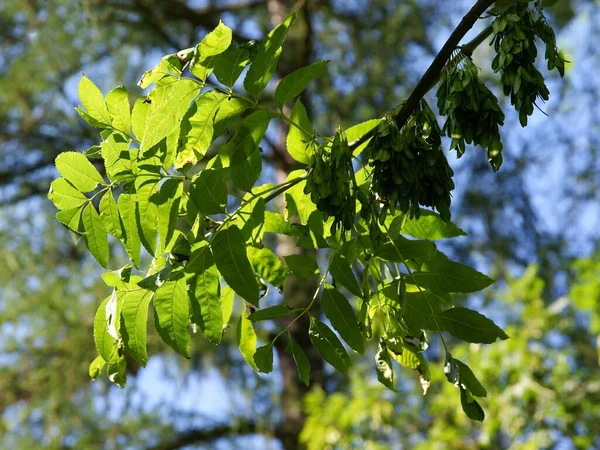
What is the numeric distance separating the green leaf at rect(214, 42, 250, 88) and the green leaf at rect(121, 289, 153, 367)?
412mm

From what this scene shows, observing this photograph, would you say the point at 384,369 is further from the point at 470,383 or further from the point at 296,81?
the point at 296,81

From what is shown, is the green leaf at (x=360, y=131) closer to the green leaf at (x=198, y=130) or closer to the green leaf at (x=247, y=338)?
the green leaf at (x=198, y=130)

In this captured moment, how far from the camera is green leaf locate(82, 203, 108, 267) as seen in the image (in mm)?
1633

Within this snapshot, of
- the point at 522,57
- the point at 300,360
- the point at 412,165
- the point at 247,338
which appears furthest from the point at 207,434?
the point at 522,57

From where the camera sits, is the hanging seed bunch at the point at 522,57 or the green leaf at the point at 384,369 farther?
the green leaf at the point at 384,369

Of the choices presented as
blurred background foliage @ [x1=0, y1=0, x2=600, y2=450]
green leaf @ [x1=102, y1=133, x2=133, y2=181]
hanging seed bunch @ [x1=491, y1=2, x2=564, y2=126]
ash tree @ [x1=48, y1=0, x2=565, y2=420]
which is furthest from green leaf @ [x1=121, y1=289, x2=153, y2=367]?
blurred background foliage @ [x1=0, y1=0, x2=600, y2=450]

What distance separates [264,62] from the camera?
61.2 inches

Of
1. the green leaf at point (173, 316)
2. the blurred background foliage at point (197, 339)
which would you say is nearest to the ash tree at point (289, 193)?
the green leaf at point (173, 316)

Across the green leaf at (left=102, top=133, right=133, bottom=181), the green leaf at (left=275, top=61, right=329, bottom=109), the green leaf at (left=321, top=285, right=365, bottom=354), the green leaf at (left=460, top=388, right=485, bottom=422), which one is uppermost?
the green leaf at (left=275, top=61, right=329, bottom=109)

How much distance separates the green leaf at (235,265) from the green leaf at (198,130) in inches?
5.9

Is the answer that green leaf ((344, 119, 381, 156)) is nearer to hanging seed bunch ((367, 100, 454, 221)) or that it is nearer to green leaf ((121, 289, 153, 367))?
hanging seed bunch ((367, 100, 454, 221))

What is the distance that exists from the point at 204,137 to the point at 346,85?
6418 millimetres

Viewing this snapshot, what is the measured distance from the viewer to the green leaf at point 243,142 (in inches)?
61.3

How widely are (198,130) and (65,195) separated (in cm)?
34
